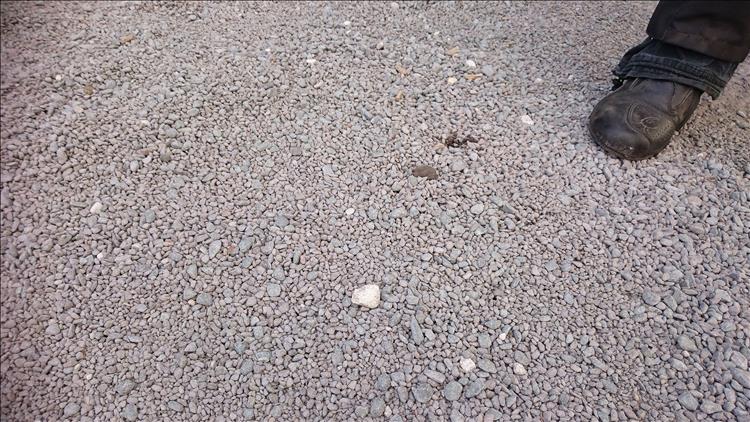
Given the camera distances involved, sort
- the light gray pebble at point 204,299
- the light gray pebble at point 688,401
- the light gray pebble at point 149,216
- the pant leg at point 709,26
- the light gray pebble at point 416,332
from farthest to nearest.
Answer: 1. the light gray pebble at point 149,216
2. the pant leg at point 709,26
3. the light gray pebble at point 204,299
4. the light gray pebble at point 416,332
5. the light gray pebble at point 688,401

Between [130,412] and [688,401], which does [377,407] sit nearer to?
[130,412]

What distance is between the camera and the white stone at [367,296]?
151 cm

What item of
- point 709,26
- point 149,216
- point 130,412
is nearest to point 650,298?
point 709,26

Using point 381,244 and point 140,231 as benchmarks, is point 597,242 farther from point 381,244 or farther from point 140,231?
point 140,231

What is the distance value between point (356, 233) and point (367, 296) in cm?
25

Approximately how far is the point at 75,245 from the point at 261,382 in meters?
0.82

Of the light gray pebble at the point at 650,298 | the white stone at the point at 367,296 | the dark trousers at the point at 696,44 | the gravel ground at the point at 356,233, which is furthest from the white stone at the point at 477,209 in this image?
the dark trousers at the point at 696,44

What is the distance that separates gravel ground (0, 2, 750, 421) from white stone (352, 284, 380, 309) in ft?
0.04

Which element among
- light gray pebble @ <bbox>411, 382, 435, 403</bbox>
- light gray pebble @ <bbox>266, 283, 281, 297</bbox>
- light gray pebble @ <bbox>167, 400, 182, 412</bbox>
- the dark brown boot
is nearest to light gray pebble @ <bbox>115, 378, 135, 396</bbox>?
light gray pebble @ <bbox>167, 400, 182, 412</bbox>

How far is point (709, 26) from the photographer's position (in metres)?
1.70

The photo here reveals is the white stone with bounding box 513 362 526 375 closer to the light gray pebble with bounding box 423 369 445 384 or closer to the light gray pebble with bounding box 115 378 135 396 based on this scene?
the light gray pebble with bounding box 423 369 445 384

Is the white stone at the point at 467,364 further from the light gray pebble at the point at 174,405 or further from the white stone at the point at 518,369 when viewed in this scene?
the light gray pebble at the point at 174,405

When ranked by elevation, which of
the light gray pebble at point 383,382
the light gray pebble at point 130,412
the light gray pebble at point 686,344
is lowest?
the light gray pebble at point 130,412

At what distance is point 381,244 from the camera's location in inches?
65.4
